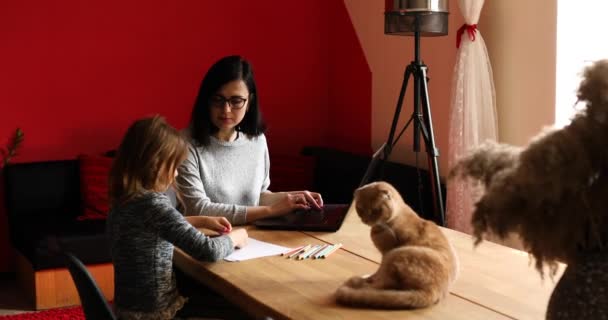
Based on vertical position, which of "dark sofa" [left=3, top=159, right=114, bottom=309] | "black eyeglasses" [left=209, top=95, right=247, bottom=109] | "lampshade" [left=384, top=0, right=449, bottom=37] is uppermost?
"lampshade" [left=384, top=0, right=449, bottom=37]

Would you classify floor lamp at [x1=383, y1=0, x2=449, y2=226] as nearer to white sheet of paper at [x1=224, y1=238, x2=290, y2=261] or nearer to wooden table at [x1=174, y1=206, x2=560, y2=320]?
wooden table at [x1=174, y1=206, x2=560, y2=320]

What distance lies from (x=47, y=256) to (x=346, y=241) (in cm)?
202

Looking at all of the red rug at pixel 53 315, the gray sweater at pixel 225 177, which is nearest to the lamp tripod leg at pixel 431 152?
the gray sweater at pixel 225 177

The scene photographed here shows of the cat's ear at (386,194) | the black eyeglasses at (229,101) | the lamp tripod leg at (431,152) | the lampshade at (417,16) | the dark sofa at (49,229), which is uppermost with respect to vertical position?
the lampshade at (417,16)

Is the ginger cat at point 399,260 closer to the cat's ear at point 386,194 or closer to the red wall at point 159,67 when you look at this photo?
the cat's ear at point 386,194

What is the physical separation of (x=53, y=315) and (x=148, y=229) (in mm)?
1978

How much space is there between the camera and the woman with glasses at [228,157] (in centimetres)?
250

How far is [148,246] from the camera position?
75.9 inches

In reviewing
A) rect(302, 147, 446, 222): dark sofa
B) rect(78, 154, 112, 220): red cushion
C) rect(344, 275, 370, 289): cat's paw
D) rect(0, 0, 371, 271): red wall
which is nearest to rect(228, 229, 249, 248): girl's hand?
rect(344, 275, 370, 289): cat's paw

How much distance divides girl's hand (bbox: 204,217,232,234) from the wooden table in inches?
5.0

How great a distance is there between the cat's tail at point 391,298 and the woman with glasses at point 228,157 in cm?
90

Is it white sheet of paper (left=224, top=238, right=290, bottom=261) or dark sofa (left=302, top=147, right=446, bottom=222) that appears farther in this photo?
dark sofa (left=302, top=147, right=446, bottom=222)

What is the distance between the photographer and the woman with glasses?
250 centimetres

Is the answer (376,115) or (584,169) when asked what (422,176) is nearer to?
(376,115)
